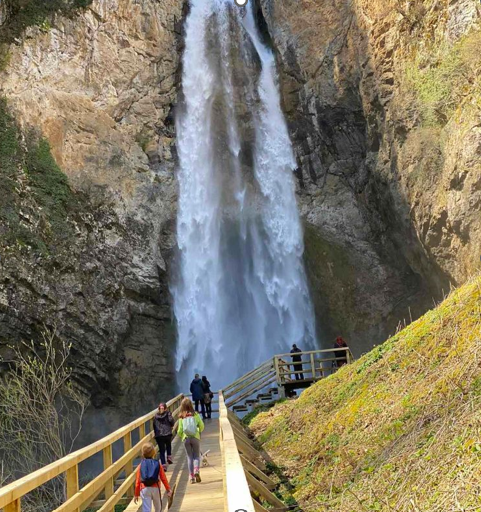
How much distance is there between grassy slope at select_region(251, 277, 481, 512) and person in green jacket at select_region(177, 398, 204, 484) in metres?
1.36

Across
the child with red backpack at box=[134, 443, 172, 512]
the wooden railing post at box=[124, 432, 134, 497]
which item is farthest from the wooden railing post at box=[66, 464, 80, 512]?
the wooden railing post at box=[124, 432, 134, 497]

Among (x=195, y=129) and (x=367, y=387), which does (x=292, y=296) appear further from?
(x=367, y=387)

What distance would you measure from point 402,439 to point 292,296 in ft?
70.0

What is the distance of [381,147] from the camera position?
2362 cm

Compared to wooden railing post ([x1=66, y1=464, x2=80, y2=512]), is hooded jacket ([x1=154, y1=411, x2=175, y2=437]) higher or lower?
lower

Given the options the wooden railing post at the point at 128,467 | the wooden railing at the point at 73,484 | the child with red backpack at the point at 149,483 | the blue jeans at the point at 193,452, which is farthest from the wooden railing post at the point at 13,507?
the wooden railing post at the point at 128,467

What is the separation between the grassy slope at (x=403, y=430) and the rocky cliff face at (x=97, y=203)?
1396 centimetres

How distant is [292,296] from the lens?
2683 cm

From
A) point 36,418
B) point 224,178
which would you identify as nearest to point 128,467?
point 36,418

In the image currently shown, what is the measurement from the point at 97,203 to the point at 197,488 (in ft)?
59.4

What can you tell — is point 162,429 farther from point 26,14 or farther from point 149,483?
point 26,14

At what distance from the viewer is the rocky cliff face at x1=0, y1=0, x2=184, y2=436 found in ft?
68.1

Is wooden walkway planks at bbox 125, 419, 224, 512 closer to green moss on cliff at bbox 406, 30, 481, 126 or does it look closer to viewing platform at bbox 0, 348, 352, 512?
viewing platform at bbox 0, 348, 352, 512

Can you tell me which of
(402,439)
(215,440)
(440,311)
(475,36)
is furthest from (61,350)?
(475,36)
